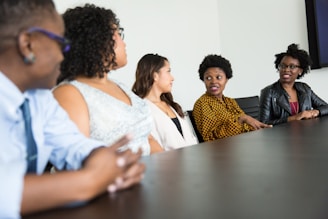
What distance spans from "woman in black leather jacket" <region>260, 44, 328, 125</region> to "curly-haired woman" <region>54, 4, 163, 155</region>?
143 cm

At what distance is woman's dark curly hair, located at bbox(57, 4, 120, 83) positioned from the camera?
3.90 ft

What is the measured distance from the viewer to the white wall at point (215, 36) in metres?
3.27

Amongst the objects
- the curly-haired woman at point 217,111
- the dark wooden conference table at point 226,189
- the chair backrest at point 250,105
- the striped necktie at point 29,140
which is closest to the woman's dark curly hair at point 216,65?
the curly-haired woman at point 217,111

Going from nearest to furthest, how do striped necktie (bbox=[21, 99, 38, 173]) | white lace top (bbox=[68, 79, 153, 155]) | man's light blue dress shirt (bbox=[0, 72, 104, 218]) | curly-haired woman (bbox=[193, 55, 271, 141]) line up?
man's light blue dress shirt (bbox=[0, 72, 104, 218])
striped necktie (bbox=[21, 99, 38, 173])
white lace top (bbox=[68, 79, 153, 155])
curly-haired woman (bbox=[193, 55, 271, 141])

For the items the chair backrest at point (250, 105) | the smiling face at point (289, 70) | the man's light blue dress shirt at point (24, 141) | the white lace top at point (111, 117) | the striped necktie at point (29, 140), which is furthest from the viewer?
the chair backrest at point (250, 105)

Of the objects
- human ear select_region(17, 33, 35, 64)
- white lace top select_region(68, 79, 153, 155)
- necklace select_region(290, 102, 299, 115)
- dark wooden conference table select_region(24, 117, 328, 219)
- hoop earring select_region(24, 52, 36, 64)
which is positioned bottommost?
A: necklace select_region(290, 102, 299, 115)

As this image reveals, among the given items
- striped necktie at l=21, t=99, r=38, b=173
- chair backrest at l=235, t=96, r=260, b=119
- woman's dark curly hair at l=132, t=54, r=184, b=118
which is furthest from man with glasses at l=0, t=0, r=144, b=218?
chair backrest at l=235, t=96, r=260, b=119

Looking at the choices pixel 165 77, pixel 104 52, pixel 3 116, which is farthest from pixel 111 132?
pixel 165 77

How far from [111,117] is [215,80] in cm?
155

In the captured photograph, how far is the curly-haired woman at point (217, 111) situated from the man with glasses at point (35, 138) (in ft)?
5.06

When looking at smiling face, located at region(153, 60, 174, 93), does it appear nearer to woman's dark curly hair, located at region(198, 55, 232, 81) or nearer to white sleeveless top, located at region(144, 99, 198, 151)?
white sleeveless top, located at region(144, 99, 198, 151)

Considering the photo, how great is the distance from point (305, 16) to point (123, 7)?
166 centimetres

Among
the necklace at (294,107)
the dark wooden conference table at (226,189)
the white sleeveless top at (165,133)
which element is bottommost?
the necklace at (294,107)

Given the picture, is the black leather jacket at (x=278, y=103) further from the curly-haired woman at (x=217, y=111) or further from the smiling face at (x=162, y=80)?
the smiling face at (x=162, y=80)
